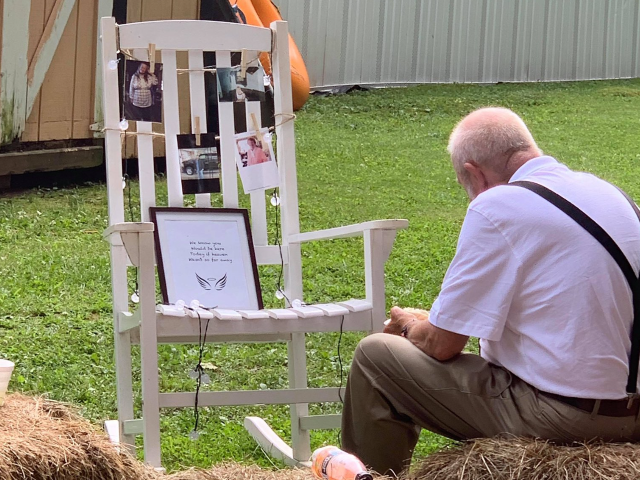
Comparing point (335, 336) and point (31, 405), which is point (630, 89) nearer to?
point (335, 336)

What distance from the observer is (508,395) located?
2.26 metres

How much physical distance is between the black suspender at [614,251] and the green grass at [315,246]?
4.20 ft

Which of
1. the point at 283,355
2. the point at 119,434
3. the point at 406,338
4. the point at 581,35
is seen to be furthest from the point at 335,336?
the point at 581,35

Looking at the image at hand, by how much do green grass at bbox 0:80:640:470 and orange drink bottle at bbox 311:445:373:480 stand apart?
970 millimetres

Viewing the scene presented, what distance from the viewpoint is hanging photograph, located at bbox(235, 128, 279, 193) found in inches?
133

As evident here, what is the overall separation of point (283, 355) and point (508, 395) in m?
2.12

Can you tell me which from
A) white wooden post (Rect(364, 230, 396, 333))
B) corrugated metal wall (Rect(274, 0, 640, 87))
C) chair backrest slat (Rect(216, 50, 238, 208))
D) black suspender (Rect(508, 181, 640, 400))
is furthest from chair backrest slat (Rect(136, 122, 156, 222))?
corrugated metal wall (Rect(274, 0, 640, 87))

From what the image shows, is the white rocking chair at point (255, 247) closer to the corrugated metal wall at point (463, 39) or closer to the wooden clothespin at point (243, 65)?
the wooden clothespin at point (243, 65)

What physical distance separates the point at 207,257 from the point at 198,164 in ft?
1.19

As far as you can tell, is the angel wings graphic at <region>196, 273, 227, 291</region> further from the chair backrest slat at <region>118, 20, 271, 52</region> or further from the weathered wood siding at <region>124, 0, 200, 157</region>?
the weathered wood siding at <region>124, 0, 200, 157</region>

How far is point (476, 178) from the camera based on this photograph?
95.0 inches

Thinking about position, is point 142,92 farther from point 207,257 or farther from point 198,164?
Answer: point 207,257

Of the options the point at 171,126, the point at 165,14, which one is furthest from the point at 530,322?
the point at 165,14

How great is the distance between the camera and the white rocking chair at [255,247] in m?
2.59
